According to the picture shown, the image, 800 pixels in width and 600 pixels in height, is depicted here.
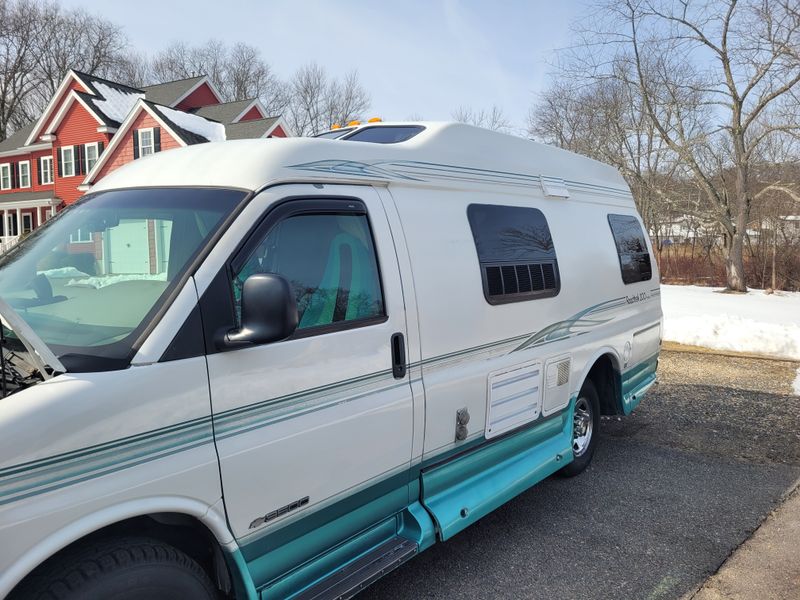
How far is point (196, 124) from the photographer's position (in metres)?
26.1

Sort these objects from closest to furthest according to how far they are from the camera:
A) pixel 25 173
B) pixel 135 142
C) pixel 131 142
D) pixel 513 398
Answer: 1. pixel 513 398
2. pixel 135 142
3. pixel 131 142
4. pixel 25 173

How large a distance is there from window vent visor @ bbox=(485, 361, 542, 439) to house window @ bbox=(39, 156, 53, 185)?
110 ft

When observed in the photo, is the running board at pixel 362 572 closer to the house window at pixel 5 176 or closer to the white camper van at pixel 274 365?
the white camper van at pixel 274 365

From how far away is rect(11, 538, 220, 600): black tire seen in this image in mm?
1896

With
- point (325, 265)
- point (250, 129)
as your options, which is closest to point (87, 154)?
point (250, 129)

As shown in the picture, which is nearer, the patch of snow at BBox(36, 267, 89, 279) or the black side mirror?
the black side mirror

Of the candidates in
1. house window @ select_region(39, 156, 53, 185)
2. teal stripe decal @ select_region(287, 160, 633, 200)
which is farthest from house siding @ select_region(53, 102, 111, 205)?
teal stripe decal @ select_region(287, 160, 633, 200)

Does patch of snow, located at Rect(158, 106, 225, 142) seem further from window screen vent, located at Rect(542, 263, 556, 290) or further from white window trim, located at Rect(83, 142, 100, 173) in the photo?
window screen vent, located at Rect(542, 263, 556, 290)

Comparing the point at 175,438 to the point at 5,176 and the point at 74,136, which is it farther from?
the point at 5,176

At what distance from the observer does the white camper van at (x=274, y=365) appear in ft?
6.51

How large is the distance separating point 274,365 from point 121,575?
34.4 inches

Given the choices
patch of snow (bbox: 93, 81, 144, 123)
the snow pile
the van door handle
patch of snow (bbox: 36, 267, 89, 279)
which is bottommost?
the snow pile

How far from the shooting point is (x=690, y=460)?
17.8 feet

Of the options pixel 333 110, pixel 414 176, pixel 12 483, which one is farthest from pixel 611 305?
pixel 333 110
